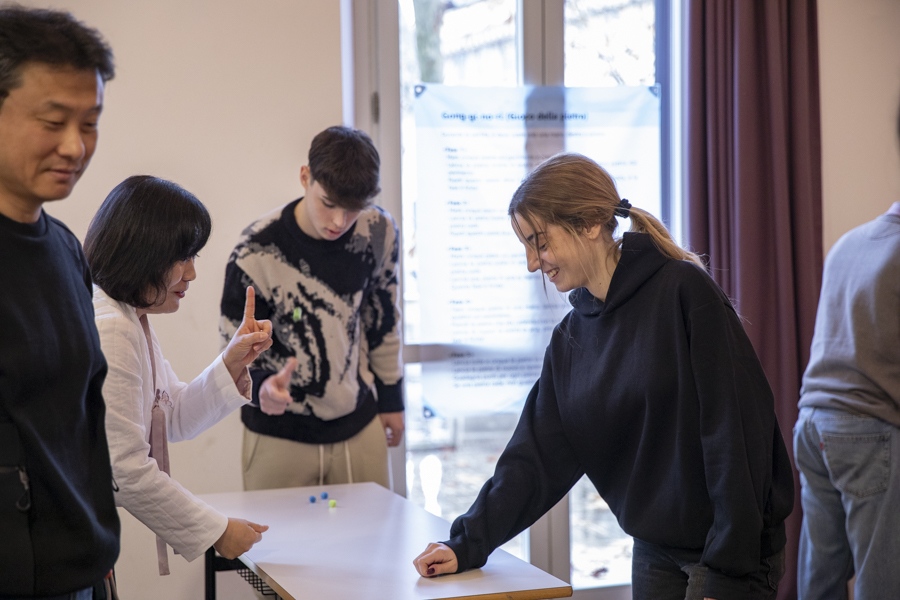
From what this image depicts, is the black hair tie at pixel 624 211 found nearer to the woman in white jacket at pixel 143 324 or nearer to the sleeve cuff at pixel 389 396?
the woman in white jacket at pixel 143 324

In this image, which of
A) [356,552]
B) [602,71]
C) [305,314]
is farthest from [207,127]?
[356,552]

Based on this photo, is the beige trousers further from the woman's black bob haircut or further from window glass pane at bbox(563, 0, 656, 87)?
window glass pane at bbox(563, 0, 656, 87)

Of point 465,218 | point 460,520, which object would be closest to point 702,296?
point 460,520

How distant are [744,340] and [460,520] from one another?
2.30 ft

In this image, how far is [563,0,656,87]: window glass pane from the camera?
3303 millimetres

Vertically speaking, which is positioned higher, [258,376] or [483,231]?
[483,231]

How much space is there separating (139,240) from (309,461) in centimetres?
113

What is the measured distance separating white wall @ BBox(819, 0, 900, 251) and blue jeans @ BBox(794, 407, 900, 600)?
129 centimetres

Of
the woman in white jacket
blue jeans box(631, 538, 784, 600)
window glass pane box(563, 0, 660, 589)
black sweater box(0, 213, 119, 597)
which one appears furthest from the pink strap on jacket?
window glass pane box(563, 0, 660, 589)

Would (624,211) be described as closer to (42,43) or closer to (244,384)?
(244,384)

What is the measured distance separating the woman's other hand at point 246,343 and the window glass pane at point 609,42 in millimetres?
2085

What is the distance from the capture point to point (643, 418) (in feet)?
5.16

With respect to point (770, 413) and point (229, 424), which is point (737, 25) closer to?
point (770, 413)

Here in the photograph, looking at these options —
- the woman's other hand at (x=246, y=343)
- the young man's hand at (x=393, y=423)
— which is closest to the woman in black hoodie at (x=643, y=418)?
the woman's other hand at (x=246, y=343)
